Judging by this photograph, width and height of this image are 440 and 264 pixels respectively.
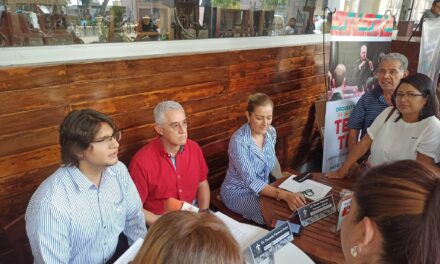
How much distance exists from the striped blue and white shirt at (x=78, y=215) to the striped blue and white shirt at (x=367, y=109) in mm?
1919

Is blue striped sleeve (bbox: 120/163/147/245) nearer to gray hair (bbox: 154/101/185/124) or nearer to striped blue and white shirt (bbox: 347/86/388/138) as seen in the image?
gray hair (bbox: 154/101/185/124)

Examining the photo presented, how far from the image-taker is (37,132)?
1.68 metres

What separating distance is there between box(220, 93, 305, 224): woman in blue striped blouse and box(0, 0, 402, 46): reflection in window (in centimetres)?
79

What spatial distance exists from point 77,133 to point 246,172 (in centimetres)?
101

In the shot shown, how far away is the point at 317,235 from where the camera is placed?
1370 millimetres

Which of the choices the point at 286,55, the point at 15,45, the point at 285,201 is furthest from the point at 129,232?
the point at 286,55

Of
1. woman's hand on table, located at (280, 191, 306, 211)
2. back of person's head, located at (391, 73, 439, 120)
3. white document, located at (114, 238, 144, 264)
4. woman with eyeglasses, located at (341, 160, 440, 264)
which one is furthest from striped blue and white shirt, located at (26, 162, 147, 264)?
back of person's head, located at (391, 73, 439, 120)

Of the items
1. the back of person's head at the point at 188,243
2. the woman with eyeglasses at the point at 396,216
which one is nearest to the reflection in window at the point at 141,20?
the back of person's head at the point at 188,243

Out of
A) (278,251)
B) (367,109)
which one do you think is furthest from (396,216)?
(367,109)

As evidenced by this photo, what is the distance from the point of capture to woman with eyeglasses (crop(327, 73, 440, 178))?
1787mm

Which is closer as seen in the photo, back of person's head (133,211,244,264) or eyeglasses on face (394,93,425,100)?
back of person's head (133,211,244,264)

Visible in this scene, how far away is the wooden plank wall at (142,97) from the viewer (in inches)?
63.7

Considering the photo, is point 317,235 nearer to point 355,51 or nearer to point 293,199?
point 293,199

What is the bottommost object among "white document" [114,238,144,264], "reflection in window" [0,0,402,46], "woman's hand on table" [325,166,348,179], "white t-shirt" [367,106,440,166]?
"woman's hand on table" [325,166,348,179]
